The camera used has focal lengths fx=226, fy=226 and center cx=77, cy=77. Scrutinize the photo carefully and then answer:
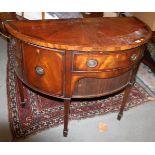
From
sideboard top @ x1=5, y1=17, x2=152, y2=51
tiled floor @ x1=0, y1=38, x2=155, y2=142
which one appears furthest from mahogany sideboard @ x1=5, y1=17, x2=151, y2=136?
tiled floor @ x1=0, y1=38, x2=155, y2=142

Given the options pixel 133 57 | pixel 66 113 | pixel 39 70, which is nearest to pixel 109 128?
pixel 66 113

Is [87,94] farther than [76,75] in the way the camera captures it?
Yes

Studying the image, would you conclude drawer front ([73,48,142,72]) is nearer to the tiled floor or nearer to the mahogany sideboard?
the mahogany sideboard

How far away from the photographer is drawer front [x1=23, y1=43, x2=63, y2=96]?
1.16 m

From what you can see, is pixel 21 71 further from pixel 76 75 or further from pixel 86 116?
pixel 86 116

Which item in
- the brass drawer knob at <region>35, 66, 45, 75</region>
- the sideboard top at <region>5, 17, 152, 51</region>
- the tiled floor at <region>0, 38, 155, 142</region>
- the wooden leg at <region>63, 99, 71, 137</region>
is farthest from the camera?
the tiled floor at <region>0, 38, 155, 142</region>

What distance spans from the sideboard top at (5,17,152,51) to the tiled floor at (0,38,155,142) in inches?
29.3

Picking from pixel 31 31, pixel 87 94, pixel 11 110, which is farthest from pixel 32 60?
pixel 11 110

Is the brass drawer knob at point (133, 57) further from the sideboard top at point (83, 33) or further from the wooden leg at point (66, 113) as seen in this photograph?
the wooden leg at point (66, 113)

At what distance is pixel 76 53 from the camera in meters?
1.12

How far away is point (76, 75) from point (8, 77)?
1148 mm

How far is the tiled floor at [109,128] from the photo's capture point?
159cm

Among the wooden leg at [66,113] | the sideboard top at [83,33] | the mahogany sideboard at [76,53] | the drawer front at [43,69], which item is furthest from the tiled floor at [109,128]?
the sideboard top at [83,33]

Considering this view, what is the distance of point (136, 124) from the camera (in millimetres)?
1736
